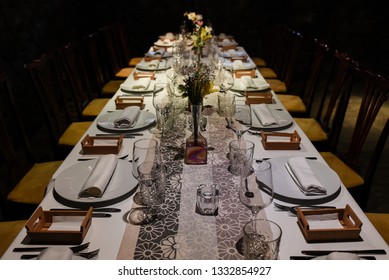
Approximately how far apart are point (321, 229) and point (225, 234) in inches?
11.3

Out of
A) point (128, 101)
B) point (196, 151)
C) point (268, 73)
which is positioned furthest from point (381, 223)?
point (268, 73)

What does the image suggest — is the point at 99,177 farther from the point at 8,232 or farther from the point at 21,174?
the point at 21,174

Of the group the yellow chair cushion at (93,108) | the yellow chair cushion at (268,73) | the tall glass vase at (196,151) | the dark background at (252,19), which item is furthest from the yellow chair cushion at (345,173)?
the dark background at (252,19)

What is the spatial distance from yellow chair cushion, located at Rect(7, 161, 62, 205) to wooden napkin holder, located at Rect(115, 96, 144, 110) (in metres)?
0.50

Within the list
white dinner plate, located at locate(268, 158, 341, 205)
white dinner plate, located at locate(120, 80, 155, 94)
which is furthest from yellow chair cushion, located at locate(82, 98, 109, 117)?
white dinner plate, located at locate(268, 158, 341, 205)

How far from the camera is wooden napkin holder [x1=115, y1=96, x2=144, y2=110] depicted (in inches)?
90.0

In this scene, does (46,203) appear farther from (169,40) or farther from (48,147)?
(169,40)

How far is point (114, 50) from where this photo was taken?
439 cm

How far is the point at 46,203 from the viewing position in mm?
1350

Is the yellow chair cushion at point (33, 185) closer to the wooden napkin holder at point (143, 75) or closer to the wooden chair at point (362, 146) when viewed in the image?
the wooden napkin holder at point (143, 75)

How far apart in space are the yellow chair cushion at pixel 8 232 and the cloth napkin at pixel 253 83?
1.62 metres

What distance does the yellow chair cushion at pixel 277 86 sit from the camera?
376 centimetres

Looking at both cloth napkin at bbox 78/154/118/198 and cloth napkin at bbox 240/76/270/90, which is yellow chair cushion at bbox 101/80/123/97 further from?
cloth napkin at bbox 78/154/118/198
